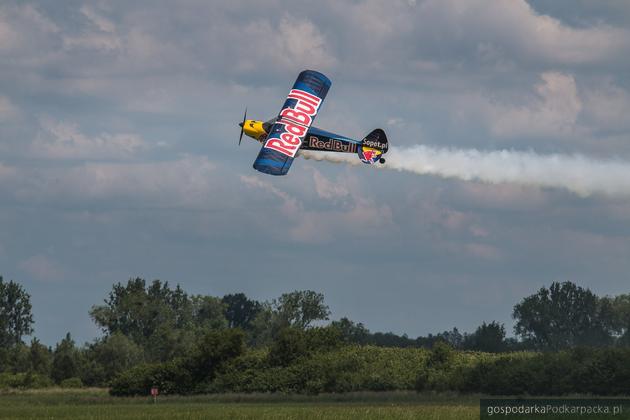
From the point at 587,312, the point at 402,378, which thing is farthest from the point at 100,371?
the point at 587,312

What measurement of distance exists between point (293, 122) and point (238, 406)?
18471mm

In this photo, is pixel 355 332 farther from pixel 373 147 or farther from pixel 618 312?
pixel 373 147

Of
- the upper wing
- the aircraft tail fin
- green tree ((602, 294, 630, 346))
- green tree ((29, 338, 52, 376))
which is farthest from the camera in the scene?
green tree ((602, 294, 630, 346))

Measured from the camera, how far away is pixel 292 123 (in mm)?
72312

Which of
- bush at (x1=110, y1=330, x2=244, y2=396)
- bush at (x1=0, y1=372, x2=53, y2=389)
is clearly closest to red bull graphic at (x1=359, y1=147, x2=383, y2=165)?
bush at (x1=110, y1=330, x2=244, y2=396)

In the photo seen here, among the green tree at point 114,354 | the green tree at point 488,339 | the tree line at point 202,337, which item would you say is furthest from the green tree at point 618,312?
the green tree at point 114,354

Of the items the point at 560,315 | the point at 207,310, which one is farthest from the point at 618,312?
the point at 207,310

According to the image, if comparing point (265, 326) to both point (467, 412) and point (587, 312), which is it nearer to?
point (587, 312)

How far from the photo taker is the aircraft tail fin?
72.8 m

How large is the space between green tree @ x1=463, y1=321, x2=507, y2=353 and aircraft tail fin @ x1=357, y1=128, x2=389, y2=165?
93.8ft

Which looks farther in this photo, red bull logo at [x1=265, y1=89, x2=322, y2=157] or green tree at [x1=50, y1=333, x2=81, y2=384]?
green tree at [x1=50, y1=333, x2=81, y2=384]

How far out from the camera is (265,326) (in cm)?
16275

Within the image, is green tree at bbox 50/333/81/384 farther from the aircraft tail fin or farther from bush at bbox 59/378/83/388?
the aircraft tail fin

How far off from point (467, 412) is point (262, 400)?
78.8 ft
